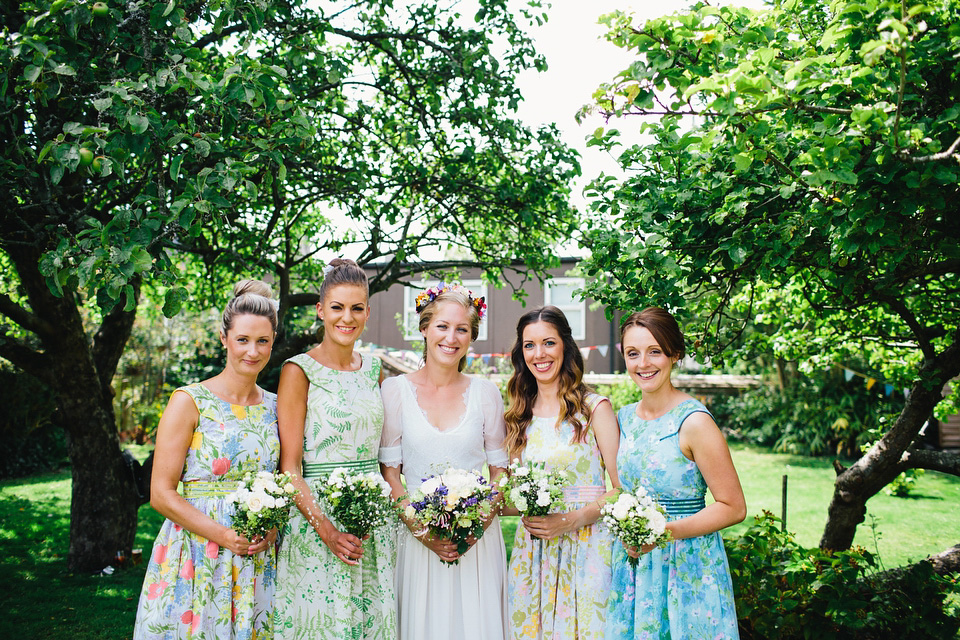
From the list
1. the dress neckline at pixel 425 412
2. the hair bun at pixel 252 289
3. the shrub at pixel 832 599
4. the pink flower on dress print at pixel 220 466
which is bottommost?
the shrub at pixel 832 599

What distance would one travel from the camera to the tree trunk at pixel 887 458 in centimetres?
448

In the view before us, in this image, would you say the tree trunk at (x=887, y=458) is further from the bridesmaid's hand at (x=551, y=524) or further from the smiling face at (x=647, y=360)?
the bridesmaid's hand at (x=551, y=524)

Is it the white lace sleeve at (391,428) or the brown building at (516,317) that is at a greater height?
the brown building at (516,317)

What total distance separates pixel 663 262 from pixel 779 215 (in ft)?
1.99

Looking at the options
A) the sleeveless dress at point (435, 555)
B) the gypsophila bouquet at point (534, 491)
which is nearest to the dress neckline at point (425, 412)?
the sleeveless dress at point (435, 555)

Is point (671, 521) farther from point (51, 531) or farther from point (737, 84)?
point (51, 531)

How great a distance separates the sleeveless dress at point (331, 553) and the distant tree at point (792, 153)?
1.52 m

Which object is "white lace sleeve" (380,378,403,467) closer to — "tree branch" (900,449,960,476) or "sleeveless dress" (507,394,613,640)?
"sleeveless dress" (507,394,613,640)

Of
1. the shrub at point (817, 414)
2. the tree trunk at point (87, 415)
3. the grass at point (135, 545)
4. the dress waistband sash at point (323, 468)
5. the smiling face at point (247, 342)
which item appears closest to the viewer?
the smiling face at point (247, 342)

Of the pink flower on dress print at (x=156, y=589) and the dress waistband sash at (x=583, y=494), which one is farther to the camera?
the dress waistband sash at (x=583, y=494)

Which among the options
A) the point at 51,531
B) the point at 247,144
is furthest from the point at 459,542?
the point at 51,531

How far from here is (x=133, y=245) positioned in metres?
3.09

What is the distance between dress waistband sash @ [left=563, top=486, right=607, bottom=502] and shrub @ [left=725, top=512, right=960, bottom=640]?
4.77ft

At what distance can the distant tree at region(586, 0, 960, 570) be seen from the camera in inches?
96.2
